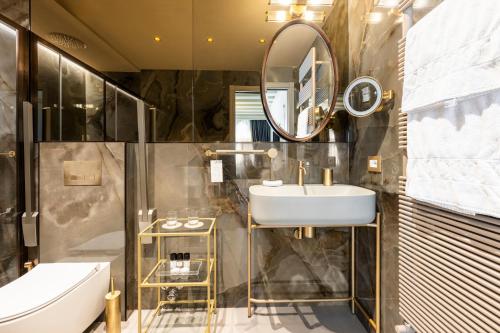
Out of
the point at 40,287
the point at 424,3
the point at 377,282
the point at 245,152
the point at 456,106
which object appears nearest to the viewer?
the point at 456,106

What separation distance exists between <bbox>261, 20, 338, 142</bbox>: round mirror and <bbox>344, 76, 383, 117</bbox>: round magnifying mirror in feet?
0.80

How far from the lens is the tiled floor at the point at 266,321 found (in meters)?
1.56

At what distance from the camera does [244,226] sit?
1.80 m

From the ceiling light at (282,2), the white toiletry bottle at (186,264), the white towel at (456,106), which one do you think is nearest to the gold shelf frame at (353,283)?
the white toiletry bottle at (186,264)

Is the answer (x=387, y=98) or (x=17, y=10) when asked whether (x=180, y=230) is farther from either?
(x=17, y=10)

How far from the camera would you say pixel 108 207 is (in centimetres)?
165

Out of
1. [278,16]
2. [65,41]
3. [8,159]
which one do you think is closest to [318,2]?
[278,16]

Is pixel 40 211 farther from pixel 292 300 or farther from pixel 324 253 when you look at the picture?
pixel 324 253

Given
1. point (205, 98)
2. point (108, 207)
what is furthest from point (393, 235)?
point (108, 207)

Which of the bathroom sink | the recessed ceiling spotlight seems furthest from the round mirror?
the recessed ceiling spotlight

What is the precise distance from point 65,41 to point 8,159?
91cm

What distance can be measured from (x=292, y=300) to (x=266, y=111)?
4.56ft

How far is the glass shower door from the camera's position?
5.18 feet

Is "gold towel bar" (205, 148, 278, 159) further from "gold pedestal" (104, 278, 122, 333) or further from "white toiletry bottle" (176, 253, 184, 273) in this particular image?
"gold pedestal" (104, 278, 122, 333)
